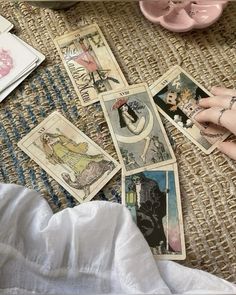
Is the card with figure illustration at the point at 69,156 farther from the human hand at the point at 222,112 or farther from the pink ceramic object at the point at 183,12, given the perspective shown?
the pink ceramic object at the point at 183,12

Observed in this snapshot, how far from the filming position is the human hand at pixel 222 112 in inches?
37.5

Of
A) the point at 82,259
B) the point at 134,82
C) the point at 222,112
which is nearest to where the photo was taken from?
the point at 82,259

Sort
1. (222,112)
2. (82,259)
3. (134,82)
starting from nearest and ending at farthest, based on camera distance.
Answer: (82,259) < (222,112) < (134,82)

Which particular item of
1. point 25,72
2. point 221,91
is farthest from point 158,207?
point 25,72

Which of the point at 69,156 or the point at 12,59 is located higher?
the point at 12,59

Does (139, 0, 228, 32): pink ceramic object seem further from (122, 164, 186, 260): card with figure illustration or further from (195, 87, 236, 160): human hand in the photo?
(122, 164, 186, 260): card with figure illustration

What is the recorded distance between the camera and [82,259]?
0.84 metres

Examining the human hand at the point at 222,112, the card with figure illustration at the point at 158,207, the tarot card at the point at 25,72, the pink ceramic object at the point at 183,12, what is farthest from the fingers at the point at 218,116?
the tarot card at the point at 25,72

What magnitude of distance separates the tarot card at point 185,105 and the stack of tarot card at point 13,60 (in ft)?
0.92

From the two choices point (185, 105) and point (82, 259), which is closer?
point (82, 259)

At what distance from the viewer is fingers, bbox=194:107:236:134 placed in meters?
0.94

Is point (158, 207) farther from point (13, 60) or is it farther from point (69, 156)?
point (13, 60)

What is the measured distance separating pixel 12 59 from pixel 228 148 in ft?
1.70

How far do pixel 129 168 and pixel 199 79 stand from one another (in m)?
0.26
